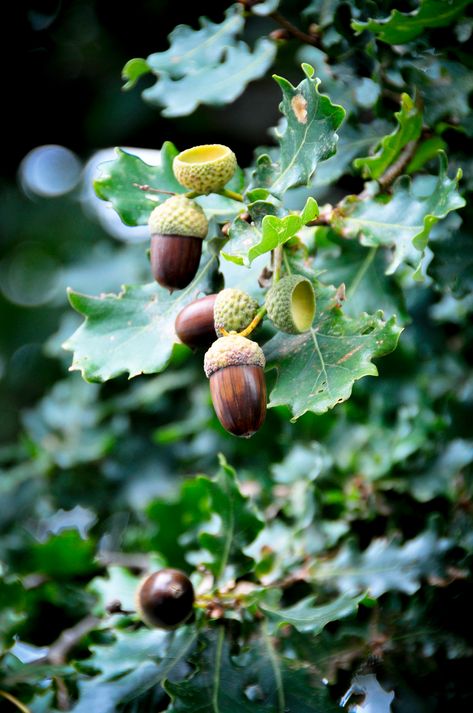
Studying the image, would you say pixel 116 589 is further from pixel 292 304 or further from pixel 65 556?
pixel 292 304

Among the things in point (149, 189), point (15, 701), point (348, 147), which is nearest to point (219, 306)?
point (149, 189)

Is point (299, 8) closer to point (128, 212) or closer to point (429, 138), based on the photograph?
point (429, 138)

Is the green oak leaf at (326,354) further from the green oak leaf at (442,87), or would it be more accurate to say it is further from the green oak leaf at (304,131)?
the green oak leaf at (442,87)

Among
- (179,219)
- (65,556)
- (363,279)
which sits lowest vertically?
(65,556)

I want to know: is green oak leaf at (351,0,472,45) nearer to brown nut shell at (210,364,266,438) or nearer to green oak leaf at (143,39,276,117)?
green oak leaf at (143,39,276,117)

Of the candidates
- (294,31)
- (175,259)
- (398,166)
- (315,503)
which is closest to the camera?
(175,259)

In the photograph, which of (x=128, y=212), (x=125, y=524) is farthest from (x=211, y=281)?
(x=125, y=524)

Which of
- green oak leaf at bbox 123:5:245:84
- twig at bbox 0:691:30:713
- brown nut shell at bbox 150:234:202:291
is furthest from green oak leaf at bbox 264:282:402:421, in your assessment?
twig at bbox 0:691:30:713
